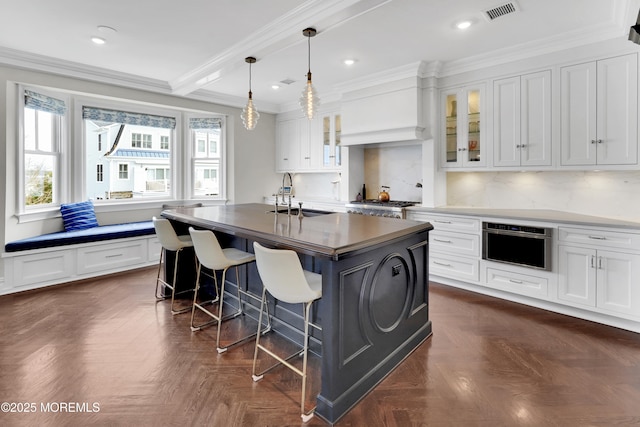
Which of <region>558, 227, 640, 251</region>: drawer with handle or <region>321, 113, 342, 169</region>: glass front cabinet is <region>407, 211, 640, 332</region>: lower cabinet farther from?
<region>321, 113, 342, 169</region>: glass front cabinet

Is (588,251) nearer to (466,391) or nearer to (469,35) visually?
(466,391)

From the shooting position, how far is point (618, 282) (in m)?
3.00

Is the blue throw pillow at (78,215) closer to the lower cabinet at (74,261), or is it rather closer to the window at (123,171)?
the lower cabinet at (74,261)

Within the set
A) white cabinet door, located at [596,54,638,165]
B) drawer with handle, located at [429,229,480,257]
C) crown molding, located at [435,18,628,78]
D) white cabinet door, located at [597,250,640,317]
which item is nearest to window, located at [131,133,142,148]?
crown molding, located at [435,18,628,78]

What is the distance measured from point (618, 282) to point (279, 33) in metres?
3.74

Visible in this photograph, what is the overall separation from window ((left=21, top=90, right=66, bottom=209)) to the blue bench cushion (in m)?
0.50

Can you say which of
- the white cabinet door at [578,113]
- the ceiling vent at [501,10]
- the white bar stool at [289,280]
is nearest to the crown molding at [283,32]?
the ceiling vent at [501,10]

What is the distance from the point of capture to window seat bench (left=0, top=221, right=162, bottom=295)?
13.0 feet

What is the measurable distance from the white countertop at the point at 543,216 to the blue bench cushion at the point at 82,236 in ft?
12.5

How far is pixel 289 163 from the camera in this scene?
21.4 ft

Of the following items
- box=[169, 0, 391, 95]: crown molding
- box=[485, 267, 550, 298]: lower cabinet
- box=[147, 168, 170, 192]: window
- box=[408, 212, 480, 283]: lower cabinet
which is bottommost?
box=[485, 267, 550, 298]: lower cabinet

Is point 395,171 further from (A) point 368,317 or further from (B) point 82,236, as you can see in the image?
(B) point 82,236

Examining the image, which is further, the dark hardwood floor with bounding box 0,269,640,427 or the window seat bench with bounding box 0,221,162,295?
the window seat bench with bounding box 0,221,162,295

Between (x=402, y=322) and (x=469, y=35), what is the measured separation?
9.29 ft
